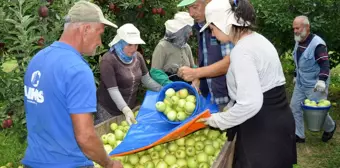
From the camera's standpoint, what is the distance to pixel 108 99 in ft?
16.5

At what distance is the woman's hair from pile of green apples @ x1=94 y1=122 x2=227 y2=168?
1247 millimetres

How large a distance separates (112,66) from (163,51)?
1.33 m

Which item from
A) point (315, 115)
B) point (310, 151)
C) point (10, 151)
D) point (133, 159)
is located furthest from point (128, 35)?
point (310, 151)

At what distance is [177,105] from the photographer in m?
4.04

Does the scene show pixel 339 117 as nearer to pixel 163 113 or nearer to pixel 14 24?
pixel 163 113

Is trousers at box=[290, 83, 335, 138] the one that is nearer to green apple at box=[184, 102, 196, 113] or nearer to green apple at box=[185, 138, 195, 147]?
green apple at box=[185, 138, 195, 147]

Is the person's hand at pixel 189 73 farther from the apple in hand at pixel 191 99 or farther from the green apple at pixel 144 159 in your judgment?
the green apple at pixel 144 159

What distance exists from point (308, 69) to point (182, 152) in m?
3.89

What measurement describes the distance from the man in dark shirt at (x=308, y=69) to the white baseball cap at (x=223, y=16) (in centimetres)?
405

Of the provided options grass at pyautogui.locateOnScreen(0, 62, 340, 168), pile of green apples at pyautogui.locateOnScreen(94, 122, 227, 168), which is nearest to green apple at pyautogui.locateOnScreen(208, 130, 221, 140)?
pile of green apples at pyautogui.locateOnScreen(94, 122, 227, 168)

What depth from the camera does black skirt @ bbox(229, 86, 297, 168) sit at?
342cm

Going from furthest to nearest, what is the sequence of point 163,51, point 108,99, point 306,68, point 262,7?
point 262,7
point 306,68
point 163,51
point 108,99

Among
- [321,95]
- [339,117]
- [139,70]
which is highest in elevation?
[139,70]

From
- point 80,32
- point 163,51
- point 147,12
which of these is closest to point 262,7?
point 147,12
